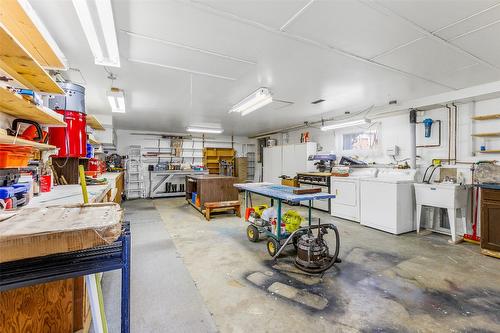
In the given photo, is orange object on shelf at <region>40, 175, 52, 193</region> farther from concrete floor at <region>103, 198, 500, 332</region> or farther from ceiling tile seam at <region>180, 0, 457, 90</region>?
ceiling tile seam at <region>180, 0, 457, 90</region>

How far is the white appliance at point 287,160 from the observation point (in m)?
7.00

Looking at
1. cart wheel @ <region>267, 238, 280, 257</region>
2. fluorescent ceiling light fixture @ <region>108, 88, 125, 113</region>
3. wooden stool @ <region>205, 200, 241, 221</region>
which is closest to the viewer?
cart wheel @ <region>267, 238, 280, 257</region>

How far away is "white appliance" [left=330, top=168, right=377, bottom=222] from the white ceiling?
1.80 metres

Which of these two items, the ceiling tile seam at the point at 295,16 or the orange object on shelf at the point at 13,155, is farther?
the ceiling tile seam at the point at 295,16

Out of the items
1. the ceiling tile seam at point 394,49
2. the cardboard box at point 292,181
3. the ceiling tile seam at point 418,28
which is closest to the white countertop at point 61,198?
the ceiling tile seam at point 418,28

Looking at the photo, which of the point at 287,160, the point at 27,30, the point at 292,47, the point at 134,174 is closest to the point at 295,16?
the point at 292,47

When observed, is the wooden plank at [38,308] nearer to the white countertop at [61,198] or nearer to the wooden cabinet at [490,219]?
the white countertop at [61,198]

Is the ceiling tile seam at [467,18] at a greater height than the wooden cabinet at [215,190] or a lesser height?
greater

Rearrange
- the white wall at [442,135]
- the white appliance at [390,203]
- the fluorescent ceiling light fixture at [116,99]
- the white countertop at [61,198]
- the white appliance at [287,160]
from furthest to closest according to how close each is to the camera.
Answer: the white appliance at [287,160], the white appliance at [390,203], the white wall at [442,135], the fluorescent ceiling light fixture at [116,99], the white countertop at [61,198]

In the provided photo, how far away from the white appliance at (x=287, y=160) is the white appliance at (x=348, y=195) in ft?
5.37

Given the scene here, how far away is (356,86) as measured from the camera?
3.80 meters

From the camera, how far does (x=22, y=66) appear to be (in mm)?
1461

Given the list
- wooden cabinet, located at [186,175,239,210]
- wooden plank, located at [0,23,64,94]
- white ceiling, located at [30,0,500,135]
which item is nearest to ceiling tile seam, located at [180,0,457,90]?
white ceiling, located at [30,0,500,135]

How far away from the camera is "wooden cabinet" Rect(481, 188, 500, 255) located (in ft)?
10.4
